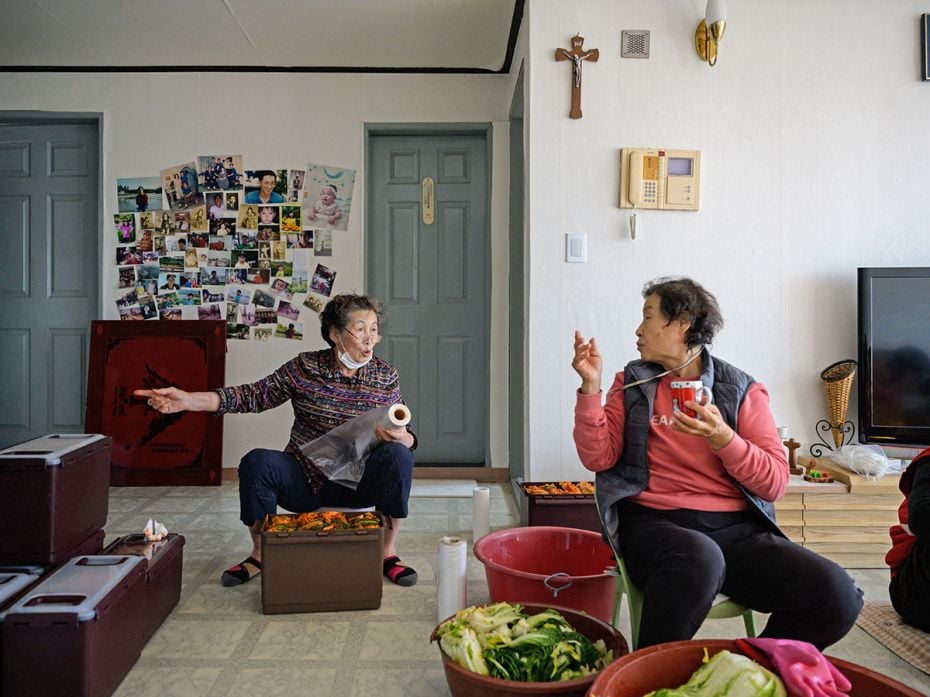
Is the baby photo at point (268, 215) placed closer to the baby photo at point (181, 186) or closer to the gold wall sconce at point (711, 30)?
the baby photo at point (181, 186)

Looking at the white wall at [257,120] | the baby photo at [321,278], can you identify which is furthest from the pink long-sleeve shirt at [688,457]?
the baby photo at [321,278]

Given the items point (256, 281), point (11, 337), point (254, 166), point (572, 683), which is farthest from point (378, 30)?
point (572, 683)

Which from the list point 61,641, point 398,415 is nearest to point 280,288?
point 398,415

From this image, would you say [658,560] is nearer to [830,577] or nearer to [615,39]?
[830,577]

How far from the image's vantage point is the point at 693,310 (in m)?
1.96

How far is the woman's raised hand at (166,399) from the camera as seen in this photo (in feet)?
7.93

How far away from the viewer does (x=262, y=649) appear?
2125 millimetres

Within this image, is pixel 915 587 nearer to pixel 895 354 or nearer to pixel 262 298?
pixel 895 354

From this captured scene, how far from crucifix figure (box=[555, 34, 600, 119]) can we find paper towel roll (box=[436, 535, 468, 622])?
1967 mm

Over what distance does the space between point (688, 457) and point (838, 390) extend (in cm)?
165

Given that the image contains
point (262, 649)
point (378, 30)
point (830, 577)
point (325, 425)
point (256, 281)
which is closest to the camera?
point (830, 577)

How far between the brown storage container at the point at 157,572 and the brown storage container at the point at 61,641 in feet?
0.97

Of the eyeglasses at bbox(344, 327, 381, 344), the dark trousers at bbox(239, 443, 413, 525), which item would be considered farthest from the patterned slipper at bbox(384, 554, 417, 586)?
the eyeglasses at bbox(344, 327, 381, 344)

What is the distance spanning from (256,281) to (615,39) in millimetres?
2413
